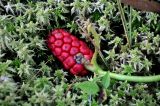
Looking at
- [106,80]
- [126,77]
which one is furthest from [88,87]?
[126,77]

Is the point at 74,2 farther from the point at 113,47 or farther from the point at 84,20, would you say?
the point at 113,47

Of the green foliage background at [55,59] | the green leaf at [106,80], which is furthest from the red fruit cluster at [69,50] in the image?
the green leaf at [106,80]

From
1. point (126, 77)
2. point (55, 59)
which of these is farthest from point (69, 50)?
point (126, 77)

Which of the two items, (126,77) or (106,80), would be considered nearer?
(106,80)

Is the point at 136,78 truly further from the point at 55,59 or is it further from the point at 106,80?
the point at 55,59

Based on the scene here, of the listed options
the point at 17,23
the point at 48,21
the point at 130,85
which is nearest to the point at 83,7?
the point at 48,21

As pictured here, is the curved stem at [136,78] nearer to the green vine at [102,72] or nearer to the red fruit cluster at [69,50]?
the green vine at [102,72]
